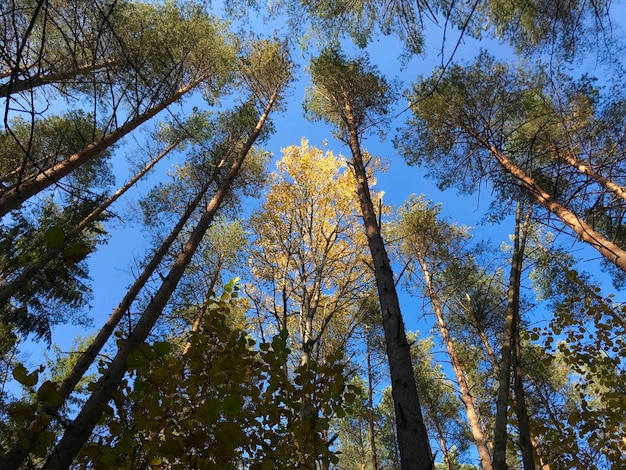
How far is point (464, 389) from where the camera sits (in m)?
8.38

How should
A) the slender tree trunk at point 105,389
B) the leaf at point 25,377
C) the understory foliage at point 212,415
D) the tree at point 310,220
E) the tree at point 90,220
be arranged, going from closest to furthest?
the leaf at point 25,377 → the understory foliage at point 212,415 → the slender tree trunk at point 105,389 → the tree at point 90,220 → the tree at point 310,220

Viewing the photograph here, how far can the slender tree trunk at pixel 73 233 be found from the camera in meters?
5.27

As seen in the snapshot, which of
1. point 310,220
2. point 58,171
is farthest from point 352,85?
point 58,171

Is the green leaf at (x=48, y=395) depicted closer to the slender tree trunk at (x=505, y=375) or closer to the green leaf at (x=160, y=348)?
Result: the green leaf at (x=160, y=348)

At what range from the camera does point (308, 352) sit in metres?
3.76

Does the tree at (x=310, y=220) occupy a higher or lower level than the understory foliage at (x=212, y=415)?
higher

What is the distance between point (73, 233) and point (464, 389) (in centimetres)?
895

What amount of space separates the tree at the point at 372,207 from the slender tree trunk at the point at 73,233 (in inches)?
110

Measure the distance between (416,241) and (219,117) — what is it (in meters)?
6.92

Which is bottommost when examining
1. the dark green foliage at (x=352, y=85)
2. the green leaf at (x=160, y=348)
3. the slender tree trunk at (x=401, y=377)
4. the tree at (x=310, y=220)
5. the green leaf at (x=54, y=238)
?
the green leaf at (x=54, y=238)

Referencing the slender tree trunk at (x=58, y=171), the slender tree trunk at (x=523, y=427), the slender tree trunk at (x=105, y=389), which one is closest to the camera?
the slender tree trunk at (x=105, y=389)

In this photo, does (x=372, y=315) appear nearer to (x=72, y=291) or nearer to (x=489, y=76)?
(x=489, y=76)

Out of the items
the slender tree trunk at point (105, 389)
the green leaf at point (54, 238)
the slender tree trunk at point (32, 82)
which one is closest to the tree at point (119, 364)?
the slender tree trunk at point (105, 389)

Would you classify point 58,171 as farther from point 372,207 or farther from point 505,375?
point 505,375
